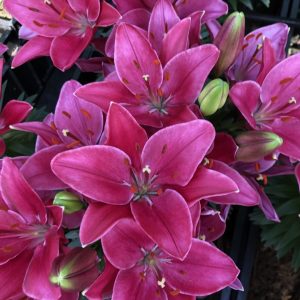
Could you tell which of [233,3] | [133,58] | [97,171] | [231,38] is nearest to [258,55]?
[231,38]

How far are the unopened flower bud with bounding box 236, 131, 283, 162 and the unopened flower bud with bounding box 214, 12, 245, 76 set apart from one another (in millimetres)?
112

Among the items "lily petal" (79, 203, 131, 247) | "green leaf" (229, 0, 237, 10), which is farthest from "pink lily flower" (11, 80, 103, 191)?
"green leaf" (229, 0, 237, 10)

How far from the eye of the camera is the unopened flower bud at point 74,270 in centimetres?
54

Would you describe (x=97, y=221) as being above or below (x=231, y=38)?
below

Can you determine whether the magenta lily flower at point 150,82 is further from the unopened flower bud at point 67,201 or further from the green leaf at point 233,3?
the green leaf at point 233,3

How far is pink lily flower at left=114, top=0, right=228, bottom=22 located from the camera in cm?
72

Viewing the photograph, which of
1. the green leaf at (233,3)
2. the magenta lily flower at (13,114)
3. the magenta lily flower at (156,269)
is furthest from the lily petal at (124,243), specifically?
the green leaf at (233,3)

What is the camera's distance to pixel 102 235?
52 centimetres

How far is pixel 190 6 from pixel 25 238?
0.40m

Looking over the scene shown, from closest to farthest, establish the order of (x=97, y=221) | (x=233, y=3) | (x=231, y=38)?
(x=97, y=221) → (x=231, y=38) → (x=233, y=3)

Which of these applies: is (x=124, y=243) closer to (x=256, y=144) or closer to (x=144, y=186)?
(x=144, y=186)

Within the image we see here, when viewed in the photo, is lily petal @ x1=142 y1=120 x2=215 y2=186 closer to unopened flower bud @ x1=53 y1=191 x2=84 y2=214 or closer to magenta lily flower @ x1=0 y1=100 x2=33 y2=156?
unopened flower bud @ x1=53 y1=191 x2=84 y2=214

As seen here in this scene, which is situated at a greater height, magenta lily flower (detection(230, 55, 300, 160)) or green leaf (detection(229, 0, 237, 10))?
magenta lily flower (detection(230, 55, 300, 160))

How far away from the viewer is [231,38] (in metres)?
0.63
